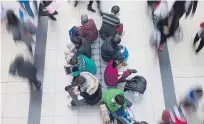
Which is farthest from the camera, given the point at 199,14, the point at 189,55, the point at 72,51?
the point at 199,14

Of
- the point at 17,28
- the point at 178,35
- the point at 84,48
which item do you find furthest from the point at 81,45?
the point at 178,35

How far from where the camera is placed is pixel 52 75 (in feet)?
23.9

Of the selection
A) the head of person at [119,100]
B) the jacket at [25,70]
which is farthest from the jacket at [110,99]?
the jacket at [25,70]

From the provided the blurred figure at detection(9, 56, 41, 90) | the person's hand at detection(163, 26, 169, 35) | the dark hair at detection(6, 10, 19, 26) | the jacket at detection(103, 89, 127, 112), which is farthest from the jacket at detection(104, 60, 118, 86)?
the dark hair at detection(6, 10, 19, 26)

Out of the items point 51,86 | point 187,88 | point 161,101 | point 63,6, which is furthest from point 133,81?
point 63,6

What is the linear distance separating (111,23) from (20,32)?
1.91 m

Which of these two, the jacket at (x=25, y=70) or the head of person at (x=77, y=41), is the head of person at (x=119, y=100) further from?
the jacket at (x=25, y=70)

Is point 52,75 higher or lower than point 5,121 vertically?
higher

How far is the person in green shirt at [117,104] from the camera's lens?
5.85 metres

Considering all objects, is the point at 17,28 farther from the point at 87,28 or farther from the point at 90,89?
the point at 90,89

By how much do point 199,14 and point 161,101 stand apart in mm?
2647

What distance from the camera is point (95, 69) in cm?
675

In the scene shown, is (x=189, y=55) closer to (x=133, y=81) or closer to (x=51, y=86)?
(x=133, y=81)

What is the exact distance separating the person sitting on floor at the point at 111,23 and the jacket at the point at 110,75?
940 millimetres
